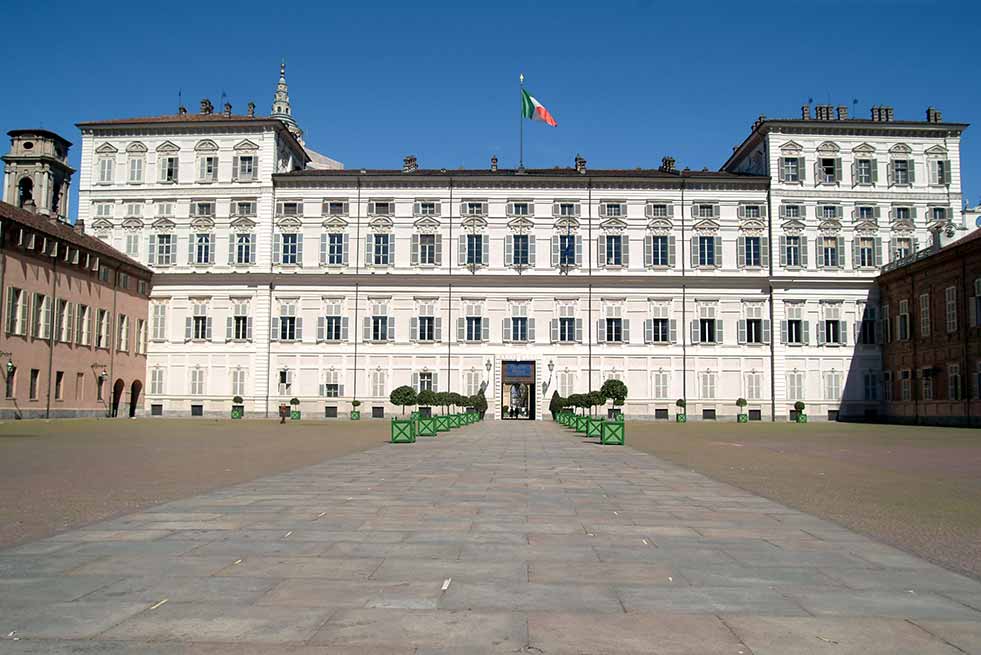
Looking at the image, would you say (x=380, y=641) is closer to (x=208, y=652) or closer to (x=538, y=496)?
(x=208, y=652)

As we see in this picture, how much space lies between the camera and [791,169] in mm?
57562

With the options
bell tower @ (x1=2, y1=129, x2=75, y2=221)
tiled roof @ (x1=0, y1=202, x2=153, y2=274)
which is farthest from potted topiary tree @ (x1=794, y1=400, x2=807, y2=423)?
bell tower @ (x1=2, y1=129, x2=75, y2=221)

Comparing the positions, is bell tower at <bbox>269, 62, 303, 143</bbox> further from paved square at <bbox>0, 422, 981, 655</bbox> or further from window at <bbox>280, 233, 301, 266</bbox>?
paved square at <bbox>0, 422, 981, 655</bbox>

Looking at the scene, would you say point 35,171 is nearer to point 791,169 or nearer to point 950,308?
point 791,169

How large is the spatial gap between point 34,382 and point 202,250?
16.1 meters

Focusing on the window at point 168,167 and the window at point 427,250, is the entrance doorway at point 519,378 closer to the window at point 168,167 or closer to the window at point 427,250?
the window at point 427,250

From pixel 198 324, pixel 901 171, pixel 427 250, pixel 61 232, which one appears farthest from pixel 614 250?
pixel 61 232

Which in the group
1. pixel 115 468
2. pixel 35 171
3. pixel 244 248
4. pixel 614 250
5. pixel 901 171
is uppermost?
pixel 901 171

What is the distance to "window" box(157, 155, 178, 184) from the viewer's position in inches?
2293

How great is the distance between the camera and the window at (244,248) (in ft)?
189

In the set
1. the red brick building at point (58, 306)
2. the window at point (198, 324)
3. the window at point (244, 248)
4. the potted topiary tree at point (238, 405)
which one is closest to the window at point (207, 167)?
the window at point (244, 248)

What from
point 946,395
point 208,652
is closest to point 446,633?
point 208,652

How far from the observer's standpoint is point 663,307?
57312mm

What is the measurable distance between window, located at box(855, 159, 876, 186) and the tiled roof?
4955cm
